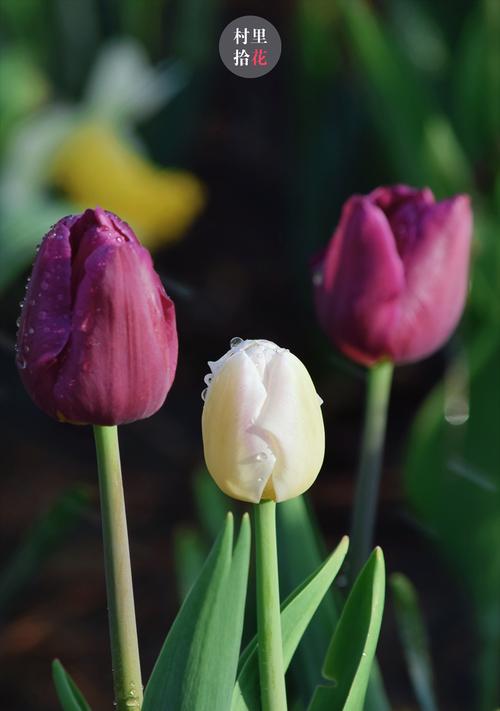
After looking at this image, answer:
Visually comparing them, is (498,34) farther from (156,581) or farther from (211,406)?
(211,406)

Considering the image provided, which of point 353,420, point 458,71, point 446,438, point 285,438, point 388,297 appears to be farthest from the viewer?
point 353,420

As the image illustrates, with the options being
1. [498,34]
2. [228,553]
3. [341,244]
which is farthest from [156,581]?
[228,553]

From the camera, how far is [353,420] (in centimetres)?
229

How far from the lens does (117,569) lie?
2.07ft

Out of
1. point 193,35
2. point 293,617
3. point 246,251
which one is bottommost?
point 246,251

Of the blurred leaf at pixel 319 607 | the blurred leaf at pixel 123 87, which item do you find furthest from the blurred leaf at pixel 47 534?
the blurred leaf at pixel 123 87

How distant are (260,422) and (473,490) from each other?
726mm

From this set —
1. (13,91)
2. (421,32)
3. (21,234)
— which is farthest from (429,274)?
(421,32)

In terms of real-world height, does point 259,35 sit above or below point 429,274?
above

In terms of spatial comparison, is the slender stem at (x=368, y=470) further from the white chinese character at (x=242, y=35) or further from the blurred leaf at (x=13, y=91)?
the blurred leaf at (x=13, y=91)

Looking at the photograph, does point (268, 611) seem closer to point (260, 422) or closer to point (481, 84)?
point (260, 422)

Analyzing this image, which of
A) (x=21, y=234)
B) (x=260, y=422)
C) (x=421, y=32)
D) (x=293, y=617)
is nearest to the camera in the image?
(x=260, y=422)

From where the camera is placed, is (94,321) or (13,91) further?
(13,91)

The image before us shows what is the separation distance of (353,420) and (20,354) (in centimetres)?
170
